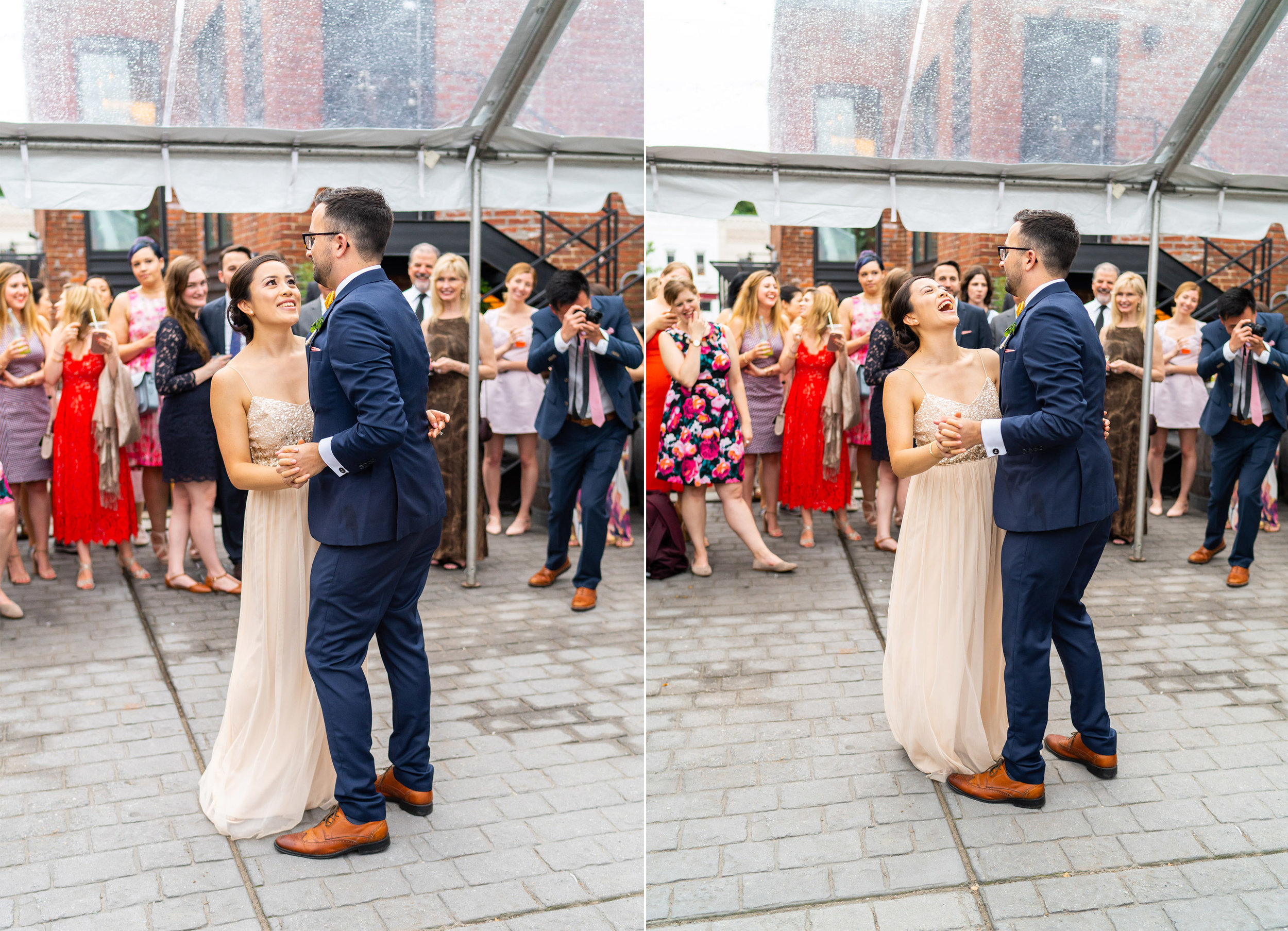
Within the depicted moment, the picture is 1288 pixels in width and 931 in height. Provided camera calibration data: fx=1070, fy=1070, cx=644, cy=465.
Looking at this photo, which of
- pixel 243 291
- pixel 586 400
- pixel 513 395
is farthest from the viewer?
pixel 513 395

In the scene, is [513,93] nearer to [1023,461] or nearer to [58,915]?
[1023,461]

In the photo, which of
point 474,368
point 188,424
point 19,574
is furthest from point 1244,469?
point 19,574

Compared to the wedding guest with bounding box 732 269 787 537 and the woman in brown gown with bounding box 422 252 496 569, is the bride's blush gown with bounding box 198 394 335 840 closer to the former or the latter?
the woman in brown gown with bounding box 422 252 496 569

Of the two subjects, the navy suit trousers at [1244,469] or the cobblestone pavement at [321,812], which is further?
the navy suit trousers at [1244,469]

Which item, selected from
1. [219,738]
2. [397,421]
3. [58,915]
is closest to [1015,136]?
[397,421]

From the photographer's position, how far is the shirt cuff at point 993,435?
3359 mm

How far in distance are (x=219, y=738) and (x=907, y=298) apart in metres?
2.80

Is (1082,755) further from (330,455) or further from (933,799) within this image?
(330,455)

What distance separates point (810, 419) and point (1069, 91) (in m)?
2.53

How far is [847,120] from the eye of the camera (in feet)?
20.1

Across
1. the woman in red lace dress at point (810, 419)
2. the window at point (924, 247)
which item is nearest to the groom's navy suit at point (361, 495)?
the woman in red lace dress at point (810, 419)

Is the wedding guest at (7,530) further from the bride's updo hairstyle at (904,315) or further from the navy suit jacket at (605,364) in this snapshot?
the bride's updo hairstyle at (904,315)

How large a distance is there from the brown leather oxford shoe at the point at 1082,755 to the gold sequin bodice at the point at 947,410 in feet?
3.70

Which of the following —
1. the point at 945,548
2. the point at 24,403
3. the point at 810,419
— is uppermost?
the point at 24,403
